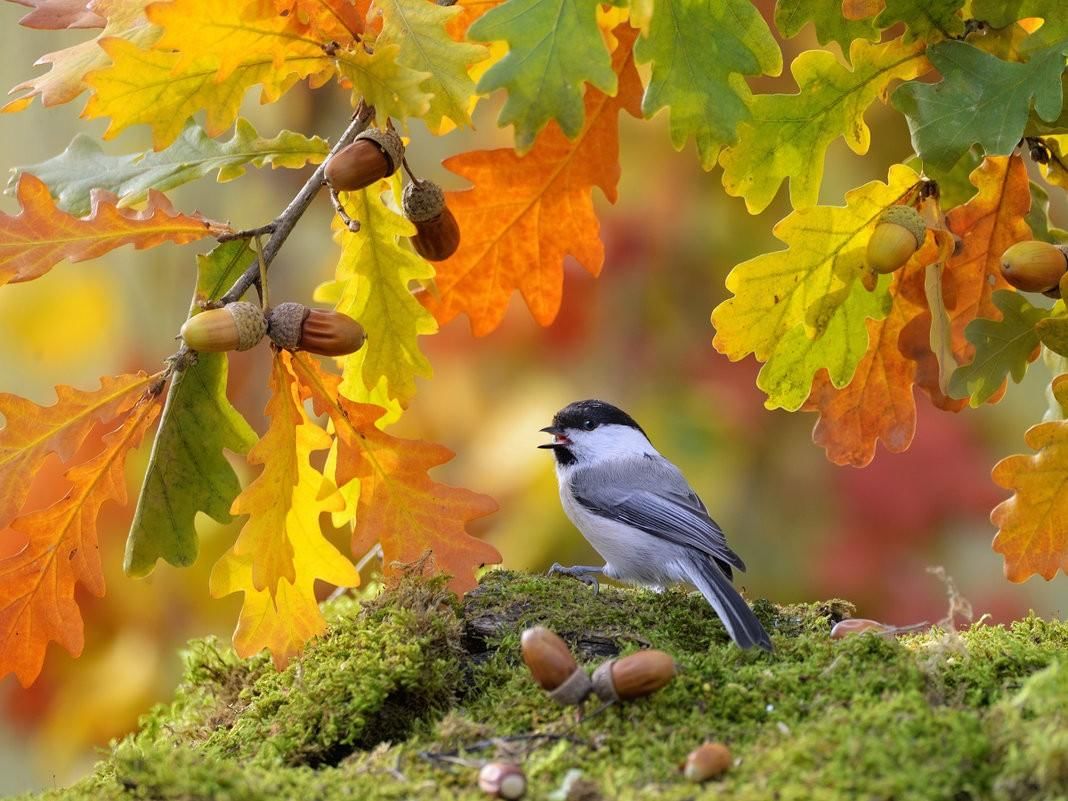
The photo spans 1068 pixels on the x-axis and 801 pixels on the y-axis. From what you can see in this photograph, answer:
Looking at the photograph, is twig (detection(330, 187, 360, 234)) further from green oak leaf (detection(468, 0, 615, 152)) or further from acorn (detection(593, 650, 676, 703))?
acorn (detection(593, 650, 676, 703))

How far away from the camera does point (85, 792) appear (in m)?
1.27

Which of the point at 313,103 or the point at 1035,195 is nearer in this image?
the point at 1035,195

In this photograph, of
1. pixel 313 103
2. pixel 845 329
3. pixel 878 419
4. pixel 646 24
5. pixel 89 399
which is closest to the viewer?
pixel 646 24

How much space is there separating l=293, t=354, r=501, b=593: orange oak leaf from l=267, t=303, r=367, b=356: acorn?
0.10 meters

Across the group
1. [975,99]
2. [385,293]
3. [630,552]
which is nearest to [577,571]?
[630,552]

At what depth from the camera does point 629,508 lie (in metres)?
2.14

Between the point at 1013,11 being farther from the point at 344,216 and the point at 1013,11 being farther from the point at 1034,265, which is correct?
the point at 344,216

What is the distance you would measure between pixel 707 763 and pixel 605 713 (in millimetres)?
164

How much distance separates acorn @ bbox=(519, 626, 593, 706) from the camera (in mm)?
1246

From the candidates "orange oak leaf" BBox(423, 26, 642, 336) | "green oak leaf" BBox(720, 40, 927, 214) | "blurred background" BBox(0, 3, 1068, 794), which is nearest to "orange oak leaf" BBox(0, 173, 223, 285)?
"orange oak leaf" BBox(423, 26, 642, 336)

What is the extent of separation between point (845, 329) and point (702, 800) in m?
0.67

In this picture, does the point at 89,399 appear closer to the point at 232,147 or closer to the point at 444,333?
the point at 232,147

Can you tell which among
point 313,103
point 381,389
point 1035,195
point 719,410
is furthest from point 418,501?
point 313,103

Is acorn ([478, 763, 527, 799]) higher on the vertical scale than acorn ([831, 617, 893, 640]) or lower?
higher
